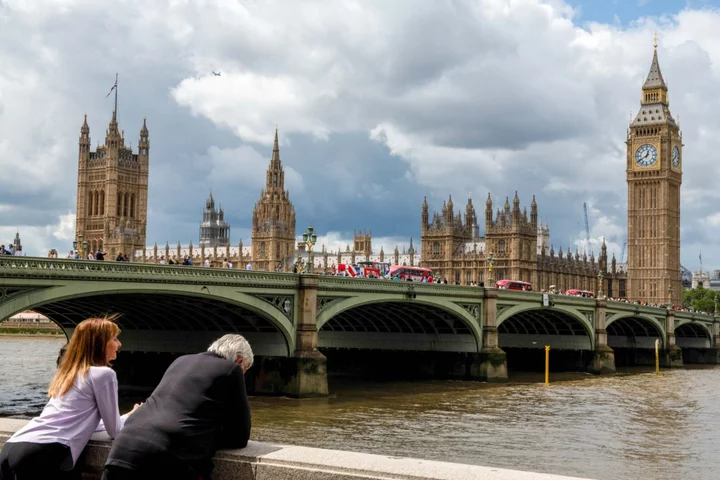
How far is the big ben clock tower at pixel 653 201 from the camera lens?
12525 centimetres

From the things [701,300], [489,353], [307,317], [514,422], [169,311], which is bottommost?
[514,422]

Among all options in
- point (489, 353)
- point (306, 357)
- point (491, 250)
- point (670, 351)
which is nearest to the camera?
point (306, 357)

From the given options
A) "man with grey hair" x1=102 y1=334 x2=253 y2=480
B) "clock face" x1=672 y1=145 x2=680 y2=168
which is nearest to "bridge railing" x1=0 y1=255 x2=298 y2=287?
"man with grey hair" x1=102 y1=334 x2=253 y2=480

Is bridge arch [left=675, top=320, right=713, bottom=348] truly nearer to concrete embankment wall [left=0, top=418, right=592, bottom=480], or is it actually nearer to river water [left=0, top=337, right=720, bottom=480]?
river water [left=0, top=337, right=720, bottom=480]

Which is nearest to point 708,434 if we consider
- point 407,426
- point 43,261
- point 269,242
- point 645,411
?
point 645,411

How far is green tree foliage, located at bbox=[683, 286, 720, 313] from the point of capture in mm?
142625

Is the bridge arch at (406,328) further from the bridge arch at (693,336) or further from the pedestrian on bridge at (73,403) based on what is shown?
the bridge arch at (693,336)

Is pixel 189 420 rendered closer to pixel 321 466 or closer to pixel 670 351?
pixel 321 466

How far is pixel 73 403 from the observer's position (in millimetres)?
6387

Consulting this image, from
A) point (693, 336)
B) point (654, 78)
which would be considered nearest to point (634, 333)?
point (693, 336)

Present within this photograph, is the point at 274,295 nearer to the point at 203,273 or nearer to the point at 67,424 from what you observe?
the point at 203,273

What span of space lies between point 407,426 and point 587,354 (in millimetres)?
33128

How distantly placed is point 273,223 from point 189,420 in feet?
436

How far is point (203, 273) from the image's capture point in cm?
3444
